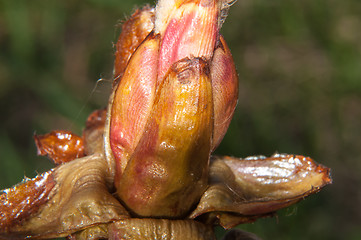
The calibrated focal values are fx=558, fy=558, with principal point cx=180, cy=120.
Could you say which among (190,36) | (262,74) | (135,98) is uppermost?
(190,36)

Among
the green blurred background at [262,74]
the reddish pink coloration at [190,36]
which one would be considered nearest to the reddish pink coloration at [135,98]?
the reddish pink coloration at [190,36]

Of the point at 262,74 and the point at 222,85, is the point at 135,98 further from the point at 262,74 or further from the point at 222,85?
the point at 262,74

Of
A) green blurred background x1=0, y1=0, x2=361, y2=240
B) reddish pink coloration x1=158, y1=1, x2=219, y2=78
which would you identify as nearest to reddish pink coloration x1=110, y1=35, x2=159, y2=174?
reddish pink coloration x1=158, y1=1, x2=219, y2=78

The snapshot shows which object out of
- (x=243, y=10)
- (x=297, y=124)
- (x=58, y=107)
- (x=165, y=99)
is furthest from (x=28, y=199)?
(x=243, y=10)

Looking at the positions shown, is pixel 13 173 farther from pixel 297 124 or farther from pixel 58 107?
pixel 297 124

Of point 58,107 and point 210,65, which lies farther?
point 58,107

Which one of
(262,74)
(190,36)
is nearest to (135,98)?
(190,36)

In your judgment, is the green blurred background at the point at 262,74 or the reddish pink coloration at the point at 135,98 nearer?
the reddish pink coloration at the point at 135,98

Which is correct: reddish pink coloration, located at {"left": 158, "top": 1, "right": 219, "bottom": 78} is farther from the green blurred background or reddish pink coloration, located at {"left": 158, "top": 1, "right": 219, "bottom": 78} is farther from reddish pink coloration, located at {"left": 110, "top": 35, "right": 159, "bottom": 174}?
the green blurred background

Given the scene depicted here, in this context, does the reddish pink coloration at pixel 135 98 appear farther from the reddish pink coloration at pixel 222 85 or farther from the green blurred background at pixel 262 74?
the green blurred background at pixel 262 74
